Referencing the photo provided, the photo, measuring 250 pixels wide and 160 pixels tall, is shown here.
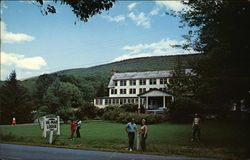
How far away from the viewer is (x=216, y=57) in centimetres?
1515

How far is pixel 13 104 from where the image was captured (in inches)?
1774

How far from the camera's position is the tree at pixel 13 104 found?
43938 mm

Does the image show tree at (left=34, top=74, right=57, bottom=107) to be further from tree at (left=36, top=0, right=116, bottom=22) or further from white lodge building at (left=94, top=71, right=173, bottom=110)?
tree at (left=36, top=0, right=116, bottom=22)

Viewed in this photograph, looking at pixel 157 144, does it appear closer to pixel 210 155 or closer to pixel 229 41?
pixel 210 155

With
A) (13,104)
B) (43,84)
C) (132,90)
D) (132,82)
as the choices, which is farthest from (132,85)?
(43,84)

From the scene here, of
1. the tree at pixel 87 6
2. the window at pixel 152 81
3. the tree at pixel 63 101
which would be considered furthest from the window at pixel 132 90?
the tree at pixel 87 6

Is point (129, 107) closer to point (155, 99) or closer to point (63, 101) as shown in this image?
point (155, 99)

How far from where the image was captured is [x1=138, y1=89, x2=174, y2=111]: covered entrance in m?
50.2

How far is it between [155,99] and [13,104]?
28722 mm

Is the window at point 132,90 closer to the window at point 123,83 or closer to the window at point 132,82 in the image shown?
the window at point 132,82

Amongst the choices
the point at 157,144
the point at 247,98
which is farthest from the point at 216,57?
the point at 157,144

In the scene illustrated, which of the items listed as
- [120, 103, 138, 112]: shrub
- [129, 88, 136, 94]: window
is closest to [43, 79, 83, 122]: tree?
[120, 103, 138, 112]: shrub

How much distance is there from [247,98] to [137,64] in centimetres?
16870

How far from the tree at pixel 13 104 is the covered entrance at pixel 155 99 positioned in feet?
68.2
